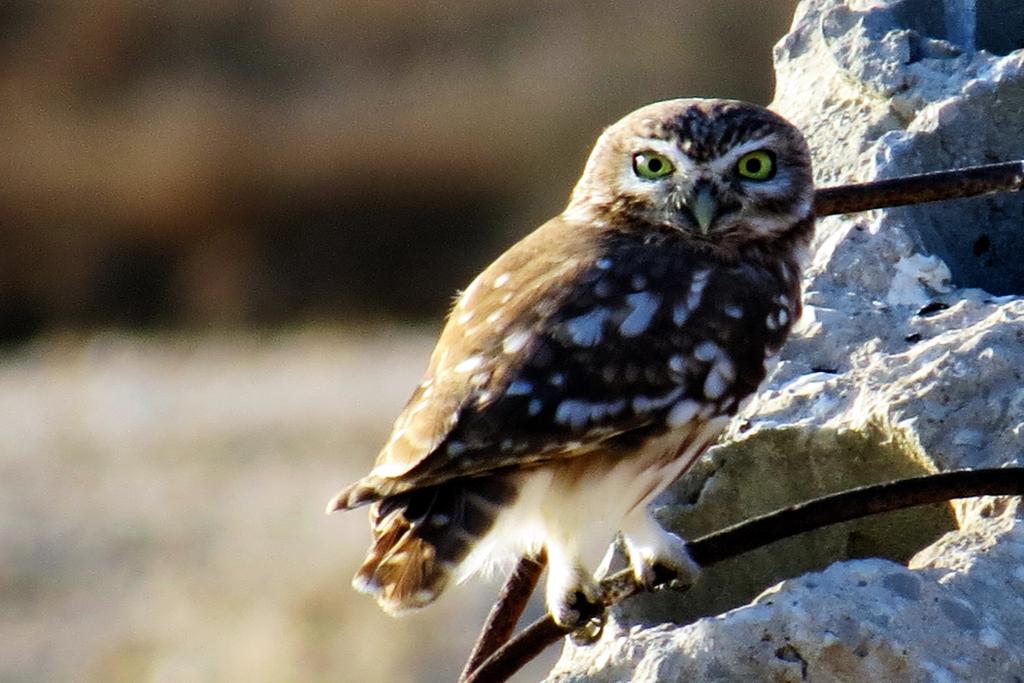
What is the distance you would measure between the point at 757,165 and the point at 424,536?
1.07m

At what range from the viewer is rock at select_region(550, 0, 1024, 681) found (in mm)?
2520

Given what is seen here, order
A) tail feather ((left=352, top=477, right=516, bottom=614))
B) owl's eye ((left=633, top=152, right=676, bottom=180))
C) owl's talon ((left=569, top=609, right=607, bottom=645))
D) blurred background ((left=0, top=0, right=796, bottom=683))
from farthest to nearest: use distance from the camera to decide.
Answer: blurred background ((left=0, top=0, right=796, bottom=683)) → owl's eye ((left=633, top=152, right=676, bottom=180)) → owl's talon ((left=569, top=609, right=607, bottom=645)) → tail feather ((left=352, top=477, right=516, bottom=614))

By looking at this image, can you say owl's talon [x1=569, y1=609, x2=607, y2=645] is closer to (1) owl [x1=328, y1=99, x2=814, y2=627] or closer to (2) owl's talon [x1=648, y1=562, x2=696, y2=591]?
(1) owl [x1=328, y1=99, x2=814, y2=627]

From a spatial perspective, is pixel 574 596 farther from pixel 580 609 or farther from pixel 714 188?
pixel 714 188

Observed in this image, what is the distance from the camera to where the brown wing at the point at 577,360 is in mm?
2992

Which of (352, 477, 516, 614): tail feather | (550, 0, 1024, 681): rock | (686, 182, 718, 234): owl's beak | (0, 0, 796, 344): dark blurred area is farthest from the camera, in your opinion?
(0, 0, 796, 344): dark blurred area

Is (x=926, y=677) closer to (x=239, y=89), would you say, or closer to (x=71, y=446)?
(x=71, y=446)

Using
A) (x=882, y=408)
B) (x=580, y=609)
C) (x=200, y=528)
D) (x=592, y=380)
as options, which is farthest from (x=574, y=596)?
(x=200, y=528)

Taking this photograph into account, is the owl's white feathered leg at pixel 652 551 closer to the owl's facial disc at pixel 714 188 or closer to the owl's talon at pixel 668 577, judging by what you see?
the owl's talon at pixel 668 577

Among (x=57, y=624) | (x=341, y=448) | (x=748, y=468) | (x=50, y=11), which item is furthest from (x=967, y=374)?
(x=50, y=11)

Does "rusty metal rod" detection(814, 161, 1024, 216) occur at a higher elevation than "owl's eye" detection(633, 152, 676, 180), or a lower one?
higher

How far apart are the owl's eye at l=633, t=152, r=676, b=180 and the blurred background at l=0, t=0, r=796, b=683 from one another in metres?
8.69

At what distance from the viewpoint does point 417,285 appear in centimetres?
1850

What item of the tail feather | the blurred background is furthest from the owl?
the blurred background
